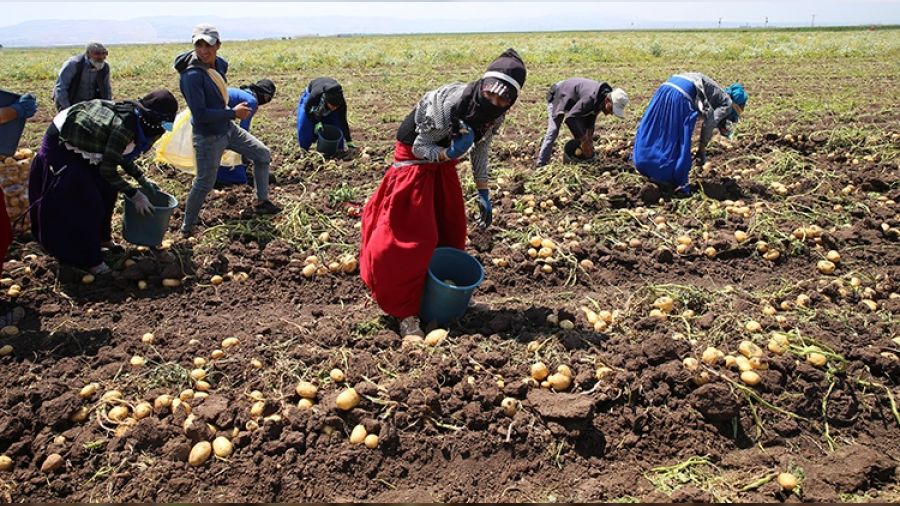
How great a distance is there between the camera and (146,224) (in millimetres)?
4227

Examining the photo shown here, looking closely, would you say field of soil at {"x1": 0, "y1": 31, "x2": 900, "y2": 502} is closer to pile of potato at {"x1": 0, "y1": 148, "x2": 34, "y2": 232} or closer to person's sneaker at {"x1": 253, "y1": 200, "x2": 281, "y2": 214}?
person's sneaker at {"x1": 253, "y1": 200, "x2": 281, "y2": 214}

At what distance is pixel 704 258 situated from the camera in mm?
4613

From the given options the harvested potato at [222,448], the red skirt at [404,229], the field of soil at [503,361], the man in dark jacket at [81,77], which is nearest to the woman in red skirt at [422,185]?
the red skirt at [404,229]

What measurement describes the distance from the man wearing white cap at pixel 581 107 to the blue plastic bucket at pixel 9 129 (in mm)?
4446

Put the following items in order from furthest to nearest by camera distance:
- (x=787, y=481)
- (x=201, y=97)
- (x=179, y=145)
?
(x=179, y=145), (x=201, y=97), (x=787, y=481)

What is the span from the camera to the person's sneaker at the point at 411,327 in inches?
133

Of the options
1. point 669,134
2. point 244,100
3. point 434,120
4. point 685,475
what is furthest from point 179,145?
point 685,475

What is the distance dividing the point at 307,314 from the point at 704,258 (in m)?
2.97

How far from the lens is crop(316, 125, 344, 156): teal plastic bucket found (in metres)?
6.61

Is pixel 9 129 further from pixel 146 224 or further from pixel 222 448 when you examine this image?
pixel 222 448

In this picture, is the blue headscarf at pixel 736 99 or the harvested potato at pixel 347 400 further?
the blue headscarf at pixel 736 99

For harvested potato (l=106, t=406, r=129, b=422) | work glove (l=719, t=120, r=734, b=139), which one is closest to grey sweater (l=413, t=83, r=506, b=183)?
harvested potato (l=106, t=406, r=129, b=422)

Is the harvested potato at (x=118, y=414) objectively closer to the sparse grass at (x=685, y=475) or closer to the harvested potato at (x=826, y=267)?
the sparse grass at (x=685, y=475)

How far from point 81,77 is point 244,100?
5.16ft
